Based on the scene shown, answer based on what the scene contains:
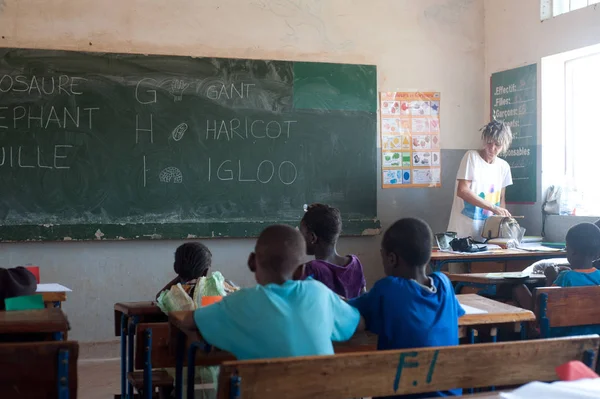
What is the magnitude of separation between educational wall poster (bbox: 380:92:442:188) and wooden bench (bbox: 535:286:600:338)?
3135 millimetres

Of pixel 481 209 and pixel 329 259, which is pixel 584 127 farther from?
pixel 329 259

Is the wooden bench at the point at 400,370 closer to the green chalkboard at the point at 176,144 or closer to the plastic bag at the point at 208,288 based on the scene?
the plastic bag at the point at 208,288

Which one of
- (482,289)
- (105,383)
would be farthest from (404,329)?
(105,383)

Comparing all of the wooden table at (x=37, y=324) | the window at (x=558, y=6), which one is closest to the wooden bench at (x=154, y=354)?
the wooden table at (x=37, y=324)

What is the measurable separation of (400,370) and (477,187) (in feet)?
13.8

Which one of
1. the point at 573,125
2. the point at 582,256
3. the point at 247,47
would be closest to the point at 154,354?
the point at 582,256

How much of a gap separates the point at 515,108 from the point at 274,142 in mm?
2080

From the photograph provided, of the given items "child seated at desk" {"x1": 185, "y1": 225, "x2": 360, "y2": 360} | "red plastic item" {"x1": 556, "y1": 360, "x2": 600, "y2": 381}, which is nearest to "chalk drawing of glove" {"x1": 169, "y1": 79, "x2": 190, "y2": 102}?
"child seated at desk" {"x1": 185, "y1": 225, "x2": 360, "y2": 360}

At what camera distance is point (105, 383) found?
15.6 ft

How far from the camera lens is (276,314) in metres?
2.01

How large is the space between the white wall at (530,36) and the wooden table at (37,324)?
14.7 ft

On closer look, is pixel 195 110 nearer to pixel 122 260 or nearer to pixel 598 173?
pixel 122 260

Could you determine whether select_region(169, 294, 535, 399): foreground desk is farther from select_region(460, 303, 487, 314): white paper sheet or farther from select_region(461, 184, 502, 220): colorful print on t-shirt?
select_region(461, 184, 502, 220): colorful print on t-shirt

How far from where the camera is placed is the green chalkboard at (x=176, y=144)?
5246 mm
